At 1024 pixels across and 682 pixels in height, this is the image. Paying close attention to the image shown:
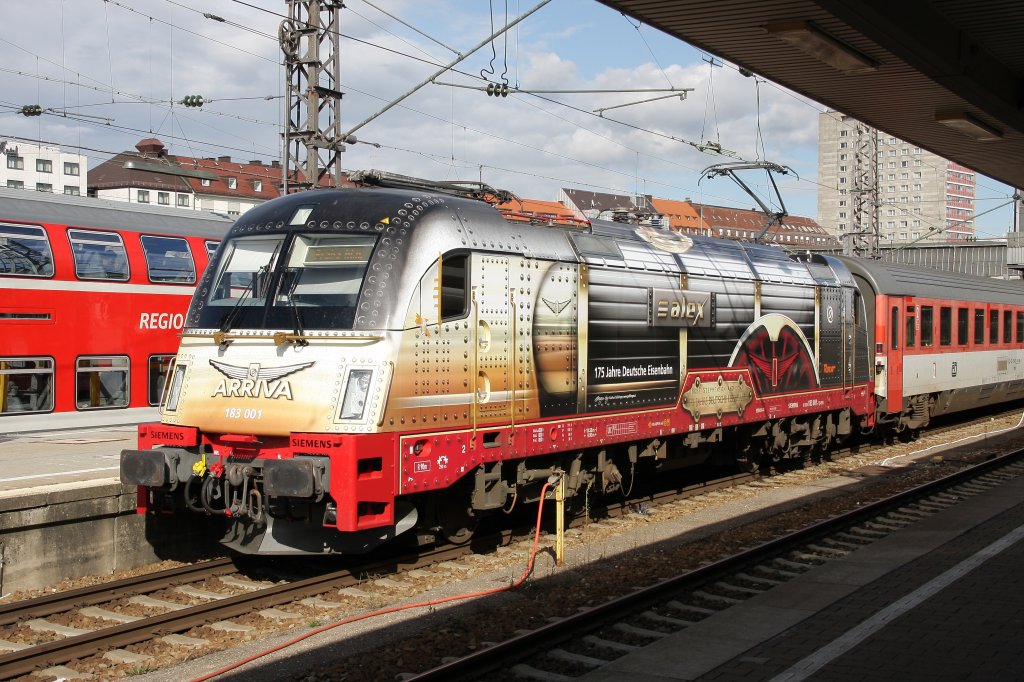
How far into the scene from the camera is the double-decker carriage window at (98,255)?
16.1 metres

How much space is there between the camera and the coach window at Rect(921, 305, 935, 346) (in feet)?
70.3

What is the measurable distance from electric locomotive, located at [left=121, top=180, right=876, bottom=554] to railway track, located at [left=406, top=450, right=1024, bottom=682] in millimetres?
2003

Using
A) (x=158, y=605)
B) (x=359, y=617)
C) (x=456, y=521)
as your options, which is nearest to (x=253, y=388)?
(x=158, y=605)

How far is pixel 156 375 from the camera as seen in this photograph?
17391 mm

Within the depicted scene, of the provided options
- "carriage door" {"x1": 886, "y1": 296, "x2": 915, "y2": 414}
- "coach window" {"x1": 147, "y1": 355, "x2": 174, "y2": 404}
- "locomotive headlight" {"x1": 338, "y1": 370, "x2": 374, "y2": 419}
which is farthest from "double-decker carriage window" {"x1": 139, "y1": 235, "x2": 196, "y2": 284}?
"carriage door" {"x1": 886, "y1": 296, "x2": 915, "y2": 414}

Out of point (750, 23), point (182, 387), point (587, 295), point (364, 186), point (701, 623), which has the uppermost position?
point (750, 23)

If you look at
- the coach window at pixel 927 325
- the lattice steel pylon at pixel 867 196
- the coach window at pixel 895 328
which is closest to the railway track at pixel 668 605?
the coach window at pixel 895 328

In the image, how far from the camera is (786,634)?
25.0 feet

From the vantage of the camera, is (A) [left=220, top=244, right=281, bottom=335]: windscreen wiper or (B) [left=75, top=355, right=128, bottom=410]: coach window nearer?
(A) [left=220, top=244, right=281, bottom=335]: windscreen wiper

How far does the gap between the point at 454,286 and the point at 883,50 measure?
4793mm

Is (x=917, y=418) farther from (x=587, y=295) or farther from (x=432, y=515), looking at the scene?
(x=432, y=515)

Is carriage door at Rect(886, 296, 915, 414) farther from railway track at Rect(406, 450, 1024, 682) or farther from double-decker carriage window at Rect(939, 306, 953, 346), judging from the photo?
railway track at Rect(406, 450, 1024, 682)

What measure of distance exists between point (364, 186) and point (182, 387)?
10.1 feet

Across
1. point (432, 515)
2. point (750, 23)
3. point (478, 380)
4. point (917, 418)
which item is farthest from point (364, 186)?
point (917, 418)
